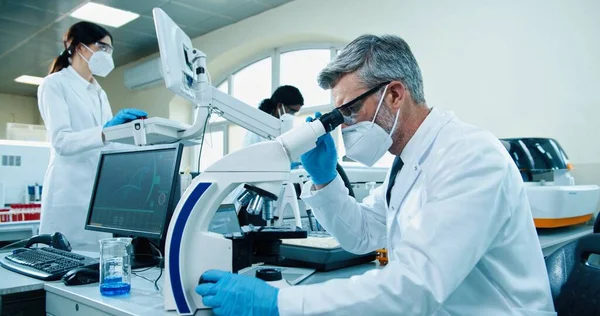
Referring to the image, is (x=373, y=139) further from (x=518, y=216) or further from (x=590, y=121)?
(x=590, y=121)

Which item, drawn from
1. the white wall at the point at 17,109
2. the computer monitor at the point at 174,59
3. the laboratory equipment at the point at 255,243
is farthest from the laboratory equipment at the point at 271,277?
the white wall at the point at 17,109

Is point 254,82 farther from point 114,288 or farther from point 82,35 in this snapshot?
point 114,288

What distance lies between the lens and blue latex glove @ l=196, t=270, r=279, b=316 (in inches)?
29.5

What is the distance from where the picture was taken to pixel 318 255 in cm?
119

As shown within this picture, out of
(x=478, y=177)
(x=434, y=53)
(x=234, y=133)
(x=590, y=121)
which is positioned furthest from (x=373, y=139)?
(x=234, y=133)

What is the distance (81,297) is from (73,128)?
122 centimetres

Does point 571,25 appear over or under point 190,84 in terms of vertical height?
over

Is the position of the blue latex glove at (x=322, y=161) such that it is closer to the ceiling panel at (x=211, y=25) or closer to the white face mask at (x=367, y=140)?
the white face mask at (x=367, y=140)

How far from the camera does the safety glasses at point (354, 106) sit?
1.02 meters

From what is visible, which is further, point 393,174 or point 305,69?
point 305,69

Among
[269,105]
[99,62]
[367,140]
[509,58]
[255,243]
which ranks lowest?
[255,243]

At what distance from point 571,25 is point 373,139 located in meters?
2.42

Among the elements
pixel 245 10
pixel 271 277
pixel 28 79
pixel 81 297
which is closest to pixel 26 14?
pixel 245 10

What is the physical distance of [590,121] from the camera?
2719 mm
